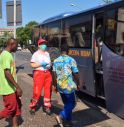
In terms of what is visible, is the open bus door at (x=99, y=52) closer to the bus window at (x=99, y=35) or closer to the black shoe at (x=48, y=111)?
the bus window at (x=99, y=35)

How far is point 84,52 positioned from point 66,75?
4.17 metres

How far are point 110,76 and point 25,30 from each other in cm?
12534

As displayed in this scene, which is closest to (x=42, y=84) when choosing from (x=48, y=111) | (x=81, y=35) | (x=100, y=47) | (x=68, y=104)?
(x=48, y=111)

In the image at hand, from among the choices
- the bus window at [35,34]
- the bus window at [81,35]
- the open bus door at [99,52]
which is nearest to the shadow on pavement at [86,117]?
the open bus door at [99,52]

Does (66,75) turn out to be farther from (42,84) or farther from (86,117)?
(42,84)

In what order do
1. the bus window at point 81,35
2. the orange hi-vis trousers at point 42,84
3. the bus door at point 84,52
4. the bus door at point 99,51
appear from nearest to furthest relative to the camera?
the orange hi-vis trousers at point 42,84, the bus door at point 99,51, the bus door at point 84,52, the bus window at point 81,35

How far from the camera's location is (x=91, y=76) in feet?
37.9

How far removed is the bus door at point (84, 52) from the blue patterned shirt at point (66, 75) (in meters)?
3.39

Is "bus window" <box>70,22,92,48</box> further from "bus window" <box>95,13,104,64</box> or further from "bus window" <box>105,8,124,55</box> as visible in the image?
"bus window" <box>105,8,124,55</box>

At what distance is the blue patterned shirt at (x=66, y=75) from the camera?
26.3 feet

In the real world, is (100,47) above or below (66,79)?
above

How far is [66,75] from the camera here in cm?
806

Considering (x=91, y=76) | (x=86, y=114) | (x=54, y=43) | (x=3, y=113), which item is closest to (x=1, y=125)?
(x=3, y=113)

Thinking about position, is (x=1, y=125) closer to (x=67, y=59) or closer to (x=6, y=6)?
(x=67, y=59)
